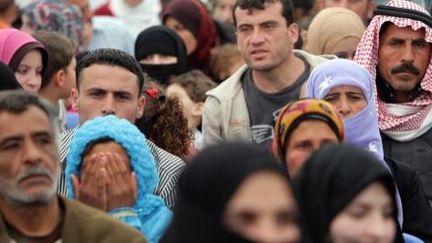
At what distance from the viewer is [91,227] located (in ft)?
22.7

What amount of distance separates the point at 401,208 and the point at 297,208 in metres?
2.69

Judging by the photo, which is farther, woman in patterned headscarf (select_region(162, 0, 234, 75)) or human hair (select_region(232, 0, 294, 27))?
woman in patterned headscarf (select_region(162, 0, 234, 75))

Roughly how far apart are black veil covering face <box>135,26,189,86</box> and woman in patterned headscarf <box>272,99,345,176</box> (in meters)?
4.95

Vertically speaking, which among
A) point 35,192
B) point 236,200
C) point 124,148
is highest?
point 236,200

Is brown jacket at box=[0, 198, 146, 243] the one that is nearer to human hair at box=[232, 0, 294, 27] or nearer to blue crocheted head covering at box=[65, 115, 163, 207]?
blue crocheted head covering at box=[65, 115, 163, 207]

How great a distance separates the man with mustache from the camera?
388 inches

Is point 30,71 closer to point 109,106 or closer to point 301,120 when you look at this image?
point 109,106

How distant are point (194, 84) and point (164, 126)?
6.49 ft

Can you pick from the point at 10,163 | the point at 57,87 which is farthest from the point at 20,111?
the point at 57,87

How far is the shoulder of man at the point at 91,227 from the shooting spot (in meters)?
6.82

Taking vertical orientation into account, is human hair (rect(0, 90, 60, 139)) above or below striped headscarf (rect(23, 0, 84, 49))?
above

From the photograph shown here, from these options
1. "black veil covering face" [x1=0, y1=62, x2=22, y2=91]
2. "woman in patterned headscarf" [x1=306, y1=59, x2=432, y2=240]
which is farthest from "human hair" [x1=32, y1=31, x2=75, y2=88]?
"woman in patterned headscarf" [x1=306, y1=59, x2=432, y2=240]

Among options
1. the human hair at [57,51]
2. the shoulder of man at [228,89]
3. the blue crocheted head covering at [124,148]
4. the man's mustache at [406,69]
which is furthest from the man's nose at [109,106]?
the human hair at [57,51]

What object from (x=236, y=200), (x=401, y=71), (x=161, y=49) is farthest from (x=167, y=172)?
(x=161, y=49)
